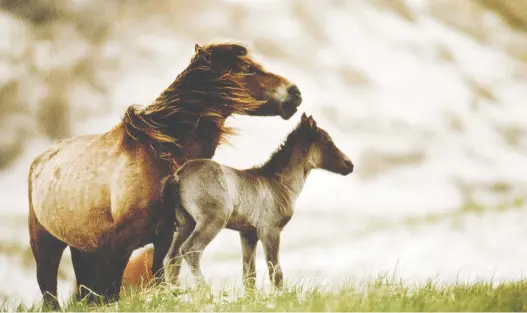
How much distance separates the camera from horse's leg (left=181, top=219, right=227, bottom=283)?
4.52 feet

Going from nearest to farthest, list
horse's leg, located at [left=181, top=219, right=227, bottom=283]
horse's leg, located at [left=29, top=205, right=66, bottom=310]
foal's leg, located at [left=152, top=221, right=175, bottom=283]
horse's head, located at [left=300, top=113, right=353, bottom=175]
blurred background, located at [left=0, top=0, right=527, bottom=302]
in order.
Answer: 1. horse's leg, located at [left=181, top=219, right=227, bottom=283]
2. foal's leg, located at [left=152, top=221, right=175, bottom=283]
3. horse's head, located at [left=300, top=113, right=353, bottom=175]
4. horse's leg, located at [left=29, top=205, right=66, bottom=310]
5. blurred background, located at [left=0, top=0, right=527, bottom=302]

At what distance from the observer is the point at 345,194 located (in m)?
2.02

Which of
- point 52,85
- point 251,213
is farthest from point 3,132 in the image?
point 251,213

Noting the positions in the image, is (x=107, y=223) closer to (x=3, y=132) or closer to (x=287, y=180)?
(x=287, y=180)

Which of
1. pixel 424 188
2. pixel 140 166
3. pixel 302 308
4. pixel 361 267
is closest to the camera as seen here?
pixel 302 308

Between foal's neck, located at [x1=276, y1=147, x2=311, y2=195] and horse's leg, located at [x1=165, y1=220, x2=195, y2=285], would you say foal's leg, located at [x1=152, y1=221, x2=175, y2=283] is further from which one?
foal's neck, located at [x1=276, y1=147, x2=311, y2=195]

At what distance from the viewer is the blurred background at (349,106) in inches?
77.1

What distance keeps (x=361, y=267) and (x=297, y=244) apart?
0.22m

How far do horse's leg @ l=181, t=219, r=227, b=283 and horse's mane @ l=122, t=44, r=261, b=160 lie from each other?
0.73 feet

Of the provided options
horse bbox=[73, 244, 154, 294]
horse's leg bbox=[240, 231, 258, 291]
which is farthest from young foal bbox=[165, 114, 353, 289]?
horse bbox=[73, 244, 154, 294]

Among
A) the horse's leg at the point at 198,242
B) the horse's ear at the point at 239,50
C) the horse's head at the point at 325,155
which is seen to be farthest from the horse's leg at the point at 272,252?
the horse's ear at the point at 239,50

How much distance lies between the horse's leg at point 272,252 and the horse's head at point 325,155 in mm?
233

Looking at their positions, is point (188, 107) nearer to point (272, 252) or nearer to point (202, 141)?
point (202, 141)

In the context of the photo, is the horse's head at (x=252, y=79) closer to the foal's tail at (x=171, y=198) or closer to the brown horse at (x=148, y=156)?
the brown horse at (x=148, y=156)
